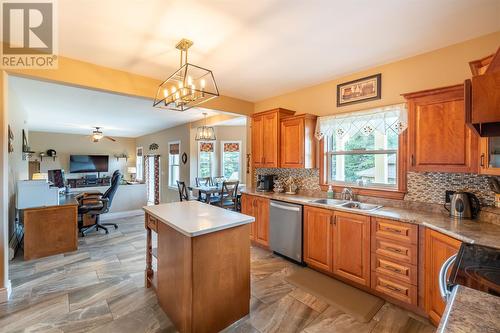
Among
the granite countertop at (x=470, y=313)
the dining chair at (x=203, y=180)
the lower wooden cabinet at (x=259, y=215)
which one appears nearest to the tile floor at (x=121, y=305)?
the lower wooden cabinet at (x=259, y=215)

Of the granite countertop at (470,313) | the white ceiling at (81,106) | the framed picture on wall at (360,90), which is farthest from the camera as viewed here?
the white ceiling at (81,106)

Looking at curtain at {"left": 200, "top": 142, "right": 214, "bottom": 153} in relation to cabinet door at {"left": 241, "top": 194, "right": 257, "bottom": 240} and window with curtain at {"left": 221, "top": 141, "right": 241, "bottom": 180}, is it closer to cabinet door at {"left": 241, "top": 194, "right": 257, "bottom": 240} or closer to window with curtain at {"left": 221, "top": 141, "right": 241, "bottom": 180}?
window with curtain at {"left": 221, "top": 141, "right": 241, "bottom": 180}

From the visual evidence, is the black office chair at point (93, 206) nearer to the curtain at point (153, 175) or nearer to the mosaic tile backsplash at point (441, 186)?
the curtain at point (153, 175)

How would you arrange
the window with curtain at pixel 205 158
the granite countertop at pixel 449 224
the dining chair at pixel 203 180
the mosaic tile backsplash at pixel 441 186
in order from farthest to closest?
the window with curtain at pixel 205 158 < the dining chair at pixel 203 180 < the mosaic tile backsplash at pixel 441 186 < the granite countertop at pixel 449 224

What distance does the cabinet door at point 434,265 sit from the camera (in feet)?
5.98

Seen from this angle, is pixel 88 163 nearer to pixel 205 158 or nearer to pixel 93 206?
pixel 205 158

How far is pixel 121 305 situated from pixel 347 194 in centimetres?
287

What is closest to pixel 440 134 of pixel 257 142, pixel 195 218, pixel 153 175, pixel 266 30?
pixel 266 30

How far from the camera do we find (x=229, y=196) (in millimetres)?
5316

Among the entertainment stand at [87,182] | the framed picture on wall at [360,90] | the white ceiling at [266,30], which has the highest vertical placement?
the white ceiling at [266,30]

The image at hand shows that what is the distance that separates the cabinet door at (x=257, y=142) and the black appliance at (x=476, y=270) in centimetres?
287

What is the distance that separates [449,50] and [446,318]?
8.86 feet

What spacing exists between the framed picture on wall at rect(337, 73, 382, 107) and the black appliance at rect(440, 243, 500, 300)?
2023 millimetres

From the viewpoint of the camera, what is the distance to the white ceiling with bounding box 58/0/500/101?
1.77m
